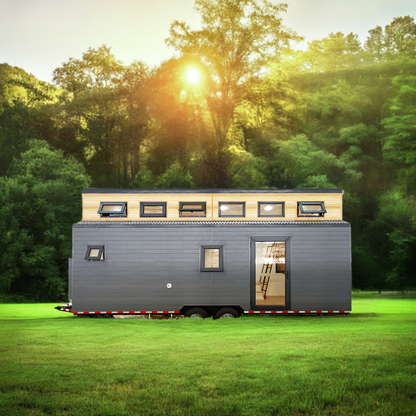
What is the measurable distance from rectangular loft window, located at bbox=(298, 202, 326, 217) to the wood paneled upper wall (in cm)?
12

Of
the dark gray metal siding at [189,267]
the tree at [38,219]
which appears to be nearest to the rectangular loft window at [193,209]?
the dark gray metal siding at [189,267]

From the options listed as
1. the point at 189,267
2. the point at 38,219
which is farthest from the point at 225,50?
the point at 189,267

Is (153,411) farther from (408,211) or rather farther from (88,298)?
(408,211)

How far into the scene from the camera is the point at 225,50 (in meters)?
42.8

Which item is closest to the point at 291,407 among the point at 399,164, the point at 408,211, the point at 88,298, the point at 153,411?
the point at 153,411

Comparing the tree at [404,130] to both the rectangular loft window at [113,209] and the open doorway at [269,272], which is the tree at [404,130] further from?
the rectangular loft window at [113,209]

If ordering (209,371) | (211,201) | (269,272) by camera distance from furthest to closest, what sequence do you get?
1. (269,272)
2. (211,201)
3. (209,371)

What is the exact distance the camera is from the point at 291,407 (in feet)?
22.3

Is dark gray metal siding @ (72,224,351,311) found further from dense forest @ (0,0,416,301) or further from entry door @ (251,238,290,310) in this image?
dense forest @ (0,0,416,301)

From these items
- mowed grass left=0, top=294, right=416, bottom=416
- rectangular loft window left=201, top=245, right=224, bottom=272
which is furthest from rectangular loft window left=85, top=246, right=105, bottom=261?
rectangular loft window left=201, top=245, right=224, bottom=272

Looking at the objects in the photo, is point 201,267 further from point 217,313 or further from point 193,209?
point 193,209

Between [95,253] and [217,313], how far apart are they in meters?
4.10

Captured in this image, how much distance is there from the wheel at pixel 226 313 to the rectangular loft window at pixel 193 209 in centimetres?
300

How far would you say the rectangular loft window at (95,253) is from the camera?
1570 centimetres
